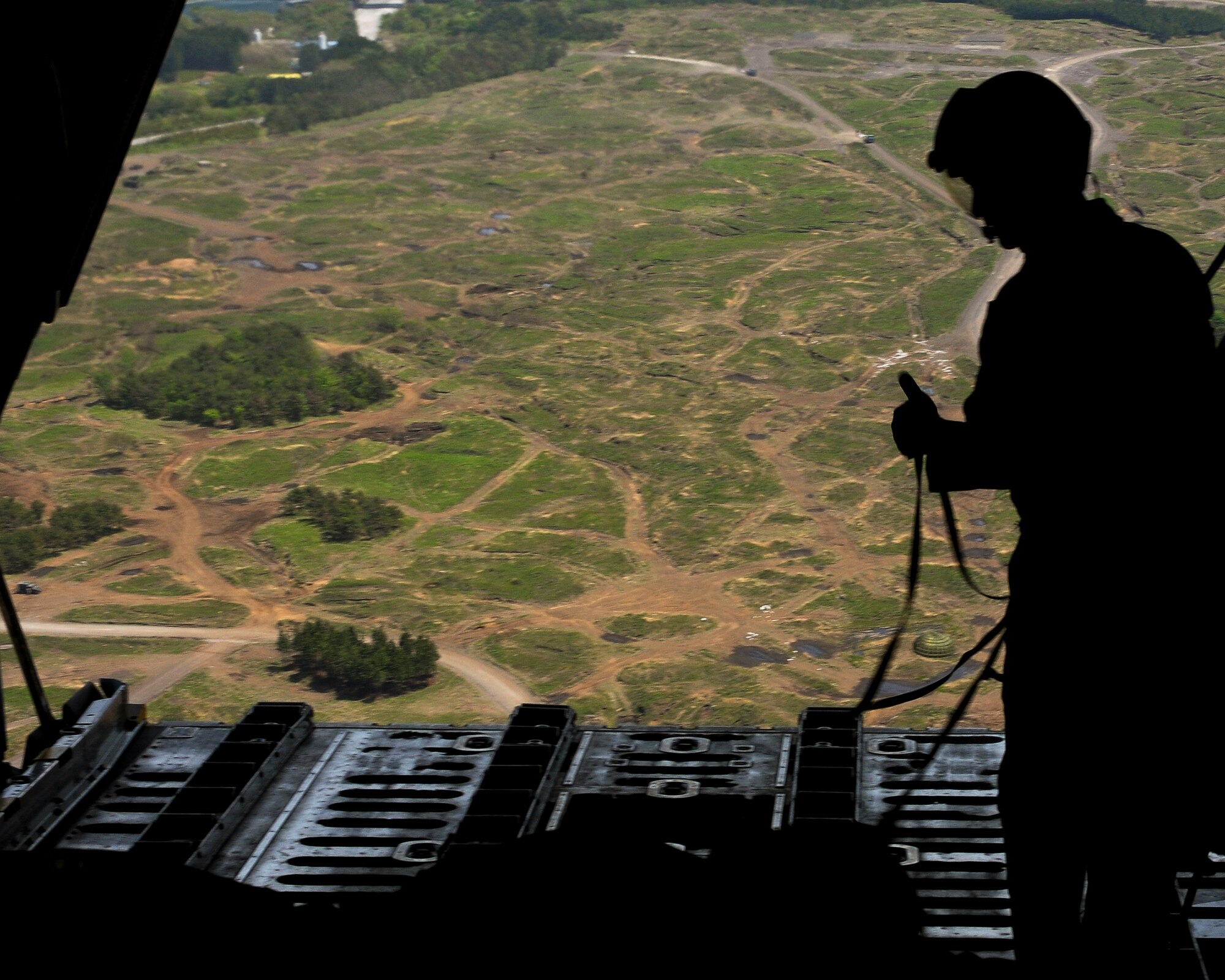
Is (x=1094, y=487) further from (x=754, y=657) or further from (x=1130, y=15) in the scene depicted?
(x=1130, y=15)

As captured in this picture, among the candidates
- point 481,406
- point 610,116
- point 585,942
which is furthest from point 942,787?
point 610,116

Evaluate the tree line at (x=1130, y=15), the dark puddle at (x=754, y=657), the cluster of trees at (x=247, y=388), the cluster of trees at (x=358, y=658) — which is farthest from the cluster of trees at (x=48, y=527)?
the tree line at (x=1130, y=15)

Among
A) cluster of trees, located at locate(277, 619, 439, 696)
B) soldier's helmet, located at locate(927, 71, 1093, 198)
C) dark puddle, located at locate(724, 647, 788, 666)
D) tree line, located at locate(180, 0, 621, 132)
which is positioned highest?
soldier's helmet, located at locate(927, 71, 1093, 198)

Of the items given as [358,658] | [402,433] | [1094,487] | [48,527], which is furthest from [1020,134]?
[402,433]

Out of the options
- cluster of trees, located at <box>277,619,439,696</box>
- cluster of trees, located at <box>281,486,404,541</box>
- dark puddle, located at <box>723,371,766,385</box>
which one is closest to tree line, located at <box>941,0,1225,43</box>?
dark puddle, located at <box>723,371,766,385</box>

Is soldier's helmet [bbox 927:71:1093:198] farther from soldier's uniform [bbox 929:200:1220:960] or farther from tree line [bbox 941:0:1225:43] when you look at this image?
tree line [bbox 941:0:1225:43]

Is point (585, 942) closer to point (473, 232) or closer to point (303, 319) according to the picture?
point (303, 319)
